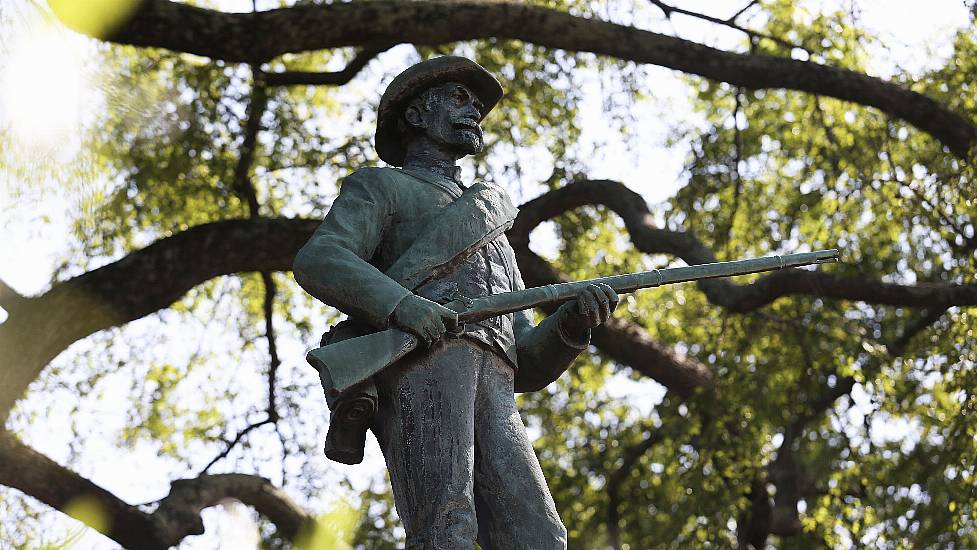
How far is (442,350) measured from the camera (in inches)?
201

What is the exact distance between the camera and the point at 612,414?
15.6m

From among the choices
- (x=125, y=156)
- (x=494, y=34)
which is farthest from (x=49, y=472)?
(x=494, y=34)

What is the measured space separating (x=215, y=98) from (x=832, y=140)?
17.2 ft

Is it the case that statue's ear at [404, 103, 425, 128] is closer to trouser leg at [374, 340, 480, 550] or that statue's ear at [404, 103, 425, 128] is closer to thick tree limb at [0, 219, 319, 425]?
trouser leg at [374, 340, 480, 550]

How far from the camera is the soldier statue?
4.95m

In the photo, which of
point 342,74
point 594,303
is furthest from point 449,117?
point 342,74

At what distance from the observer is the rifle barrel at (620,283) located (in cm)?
514

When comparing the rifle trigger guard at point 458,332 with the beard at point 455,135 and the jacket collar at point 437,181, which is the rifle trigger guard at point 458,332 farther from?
the beard at point 455,135

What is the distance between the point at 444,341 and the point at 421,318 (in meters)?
0.21

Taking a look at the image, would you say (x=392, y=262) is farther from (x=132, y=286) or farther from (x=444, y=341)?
(x=132, y=286)

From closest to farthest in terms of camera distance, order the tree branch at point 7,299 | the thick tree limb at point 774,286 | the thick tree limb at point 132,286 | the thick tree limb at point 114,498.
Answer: the thick tree limb at point 132,286 < the thick tree limb at point 114,498 < the tree branch at point 7,299 < the thick tree limb at point 774,286

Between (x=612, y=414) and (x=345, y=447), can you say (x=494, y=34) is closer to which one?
(x=612, y=414)

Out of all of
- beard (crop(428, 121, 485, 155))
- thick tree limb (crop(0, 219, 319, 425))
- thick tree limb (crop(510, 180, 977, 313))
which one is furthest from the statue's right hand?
thick tree limb (crop(510, 180, 977, 313))

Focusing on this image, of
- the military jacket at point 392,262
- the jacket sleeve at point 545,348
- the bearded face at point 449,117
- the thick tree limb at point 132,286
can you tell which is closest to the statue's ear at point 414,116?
the bearded face at point 449,117
